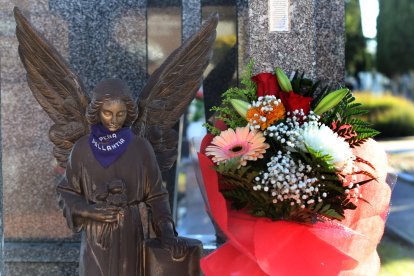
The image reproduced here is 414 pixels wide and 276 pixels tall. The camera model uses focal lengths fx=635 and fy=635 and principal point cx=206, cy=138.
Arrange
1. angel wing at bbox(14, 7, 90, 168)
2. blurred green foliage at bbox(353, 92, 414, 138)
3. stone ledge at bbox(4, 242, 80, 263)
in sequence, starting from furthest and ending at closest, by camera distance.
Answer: blurred green foliage at bbox(353, 92, 414, 138) < stone ledge at bbox(4, 242, 80, 263) < angel wing at bbox(14, 7, 90, 168)

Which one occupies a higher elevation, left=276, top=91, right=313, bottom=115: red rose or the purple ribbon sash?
left=276, top=91, right=313, bottom=115: red rose

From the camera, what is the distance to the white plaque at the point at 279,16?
346cm

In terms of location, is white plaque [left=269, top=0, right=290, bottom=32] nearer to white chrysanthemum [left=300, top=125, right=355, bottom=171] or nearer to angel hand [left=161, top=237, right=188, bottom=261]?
white chrysanthemum [left=300, top=125, right=355, bottom=171]

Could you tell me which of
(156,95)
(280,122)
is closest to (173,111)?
(156,95)

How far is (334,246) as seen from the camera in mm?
2699

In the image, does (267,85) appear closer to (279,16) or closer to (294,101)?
(294,101)

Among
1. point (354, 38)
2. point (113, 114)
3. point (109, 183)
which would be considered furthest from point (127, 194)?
point (354, 38)

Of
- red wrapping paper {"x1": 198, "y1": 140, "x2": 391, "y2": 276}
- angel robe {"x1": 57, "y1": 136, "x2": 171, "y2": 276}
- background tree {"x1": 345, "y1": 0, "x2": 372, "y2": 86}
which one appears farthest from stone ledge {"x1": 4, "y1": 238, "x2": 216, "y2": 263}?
background tree {"x1": 345, "y1": 0, "x2": 372, "y2": 86}

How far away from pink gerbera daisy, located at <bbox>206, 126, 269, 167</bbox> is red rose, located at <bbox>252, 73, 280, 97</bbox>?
0.75 ft

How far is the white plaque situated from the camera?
11.4 feet

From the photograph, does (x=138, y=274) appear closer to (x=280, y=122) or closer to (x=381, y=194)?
(x=280, y=122)

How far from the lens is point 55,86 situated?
3383mm

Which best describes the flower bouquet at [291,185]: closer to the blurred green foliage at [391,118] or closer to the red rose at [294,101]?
the red rose at [294,101]

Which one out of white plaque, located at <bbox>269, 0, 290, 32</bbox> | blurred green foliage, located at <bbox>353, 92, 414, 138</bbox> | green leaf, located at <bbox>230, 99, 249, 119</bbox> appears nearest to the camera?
green leaf, located at <bbox>230, 99, 249, 119</bbox>
